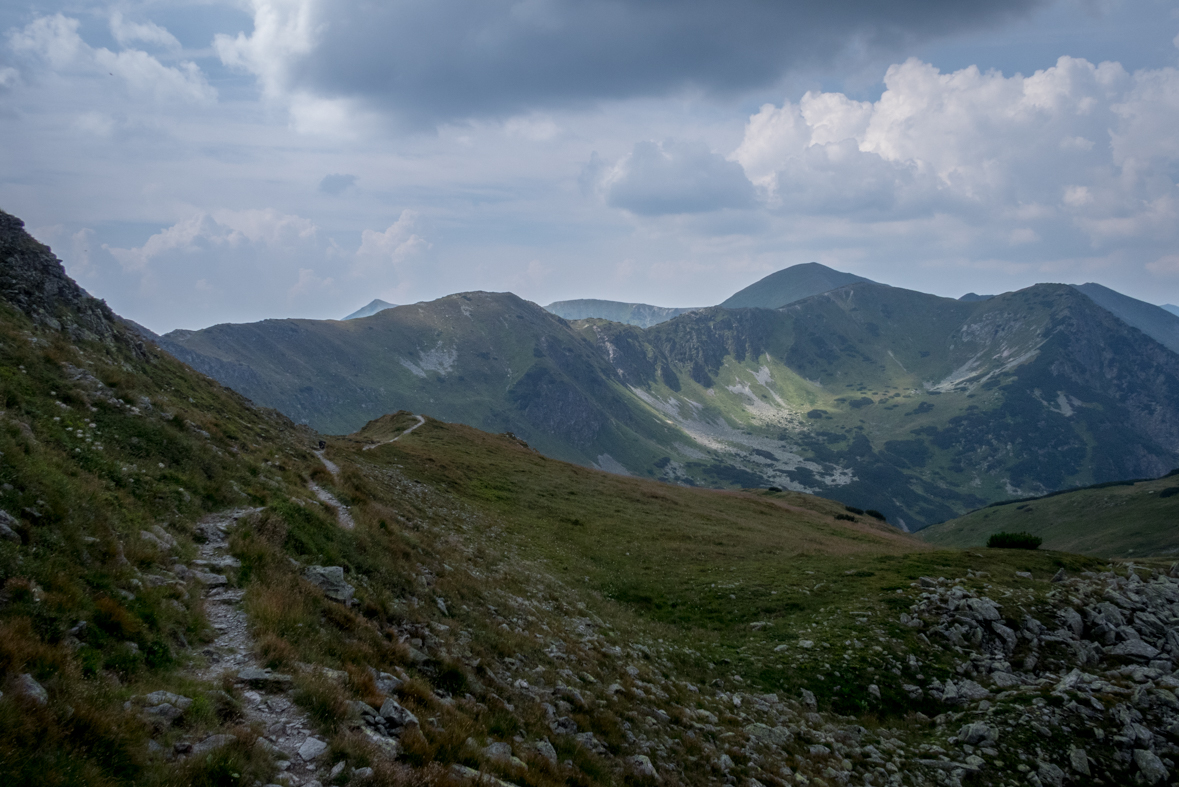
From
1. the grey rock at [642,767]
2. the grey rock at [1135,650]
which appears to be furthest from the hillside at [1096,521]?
the grey rock at [642,767]

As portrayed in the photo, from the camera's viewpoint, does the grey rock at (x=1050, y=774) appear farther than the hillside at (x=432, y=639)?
Yes

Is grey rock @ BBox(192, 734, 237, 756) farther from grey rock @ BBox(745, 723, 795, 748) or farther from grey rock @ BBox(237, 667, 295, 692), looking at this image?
grey rock @ BBox(745, 723, 795, 748)

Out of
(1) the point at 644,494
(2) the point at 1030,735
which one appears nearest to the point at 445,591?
(2) the point at 1030,735

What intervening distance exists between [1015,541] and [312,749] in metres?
47.6

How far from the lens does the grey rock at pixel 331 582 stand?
1455cm

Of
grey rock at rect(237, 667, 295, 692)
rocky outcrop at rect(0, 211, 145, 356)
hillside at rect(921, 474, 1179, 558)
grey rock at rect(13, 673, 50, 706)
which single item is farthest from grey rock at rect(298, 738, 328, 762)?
hillside at rect(921, 474, 1179, 558)

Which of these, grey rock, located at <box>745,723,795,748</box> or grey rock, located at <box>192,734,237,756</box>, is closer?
grey rock, located at <box>192,734,237,756</box>

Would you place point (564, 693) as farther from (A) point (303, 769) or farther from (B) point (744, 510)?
(B) point (744, 510)

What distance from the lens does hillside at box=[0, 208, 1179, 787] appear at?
27.3 feet

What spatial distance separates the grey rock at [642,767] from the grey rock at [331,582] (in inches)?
321

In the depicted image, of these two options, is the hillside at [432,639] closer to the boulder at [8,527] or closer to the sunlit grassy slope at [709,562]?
the boulder at [8,527]

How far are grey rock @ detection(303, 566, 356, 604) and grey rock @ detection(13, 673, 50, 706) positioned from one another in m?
7.27

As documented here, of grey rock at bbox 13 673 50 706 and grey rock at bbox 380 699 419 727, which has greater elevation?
grey rock at bbox 13 673 50 706

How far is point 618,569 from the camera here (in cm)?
3528
